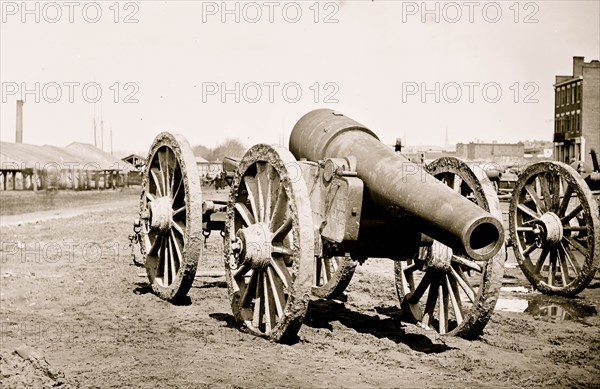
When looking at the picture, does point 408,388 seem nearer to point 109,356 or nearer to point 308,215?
point 308,215

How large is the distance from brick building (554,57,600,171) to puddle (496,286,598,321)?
1859 inches

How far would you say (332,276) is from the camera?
9008mm

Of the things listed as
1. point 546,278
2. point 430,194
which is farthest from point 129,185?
point 430,194

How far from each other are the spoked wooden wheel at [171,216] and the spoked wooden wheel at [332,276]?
1.89 meters

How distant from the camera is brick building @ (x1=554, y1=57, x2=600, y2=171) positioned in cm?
5569

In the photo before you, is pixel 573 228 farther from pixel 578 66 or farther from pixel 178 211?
pixel 578 66

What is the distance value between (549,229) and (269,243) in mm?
5491

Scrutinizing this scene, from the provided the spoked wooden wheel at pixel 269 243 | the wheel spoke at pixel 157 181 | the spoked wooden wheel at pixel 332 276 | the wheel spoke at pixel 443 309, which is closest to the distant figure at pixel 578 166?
the spoked wooden wheel at pixel 332 276

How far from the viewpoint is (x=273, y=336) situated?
20.9 ft

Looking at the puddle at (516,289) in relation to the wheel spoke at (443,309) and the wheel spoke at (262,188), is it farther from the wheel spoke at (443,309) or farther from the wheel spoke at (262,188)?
the wheel spoke at (262,188)

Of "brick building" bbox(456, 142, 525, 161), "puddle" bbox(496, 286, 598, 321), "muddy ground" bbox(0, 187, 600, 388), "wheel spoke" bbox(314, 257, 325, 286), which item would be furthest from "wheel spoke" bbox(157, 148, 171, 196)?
"brick building" bbox(456, 142, 525, 161)

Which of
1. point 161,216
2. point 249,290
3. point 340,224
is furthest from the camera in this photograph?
point 161,216

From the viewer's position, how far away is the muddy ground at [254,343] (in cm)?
545

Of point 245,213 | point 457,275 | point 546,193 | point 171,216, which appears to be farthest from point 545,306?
point 171,216
